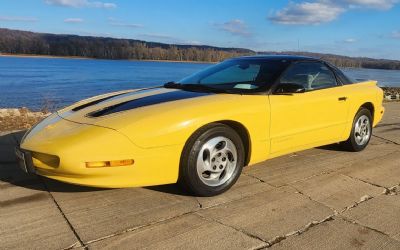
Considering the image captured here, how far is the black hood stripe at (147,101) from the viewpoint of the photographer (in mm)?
3904

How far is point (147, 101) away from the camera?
160 inches

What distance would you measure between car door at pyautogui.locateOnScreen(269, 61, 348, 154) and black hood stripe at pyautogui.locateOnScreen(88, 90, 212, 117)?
87cm

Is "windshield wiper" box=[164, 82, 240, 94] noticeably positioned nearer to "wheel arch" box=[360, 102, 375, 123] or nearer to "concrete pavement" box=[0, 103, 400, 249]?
"concrete pavement" box=[0, 103, 400, 249]

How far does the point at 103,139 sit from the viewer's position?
3336 mm

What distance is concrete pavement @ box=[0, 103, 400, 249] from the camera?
2.96 metres

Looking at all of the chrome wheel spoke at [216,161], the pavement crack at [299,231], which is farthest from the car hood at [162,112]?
the pavement crack at [299,231]

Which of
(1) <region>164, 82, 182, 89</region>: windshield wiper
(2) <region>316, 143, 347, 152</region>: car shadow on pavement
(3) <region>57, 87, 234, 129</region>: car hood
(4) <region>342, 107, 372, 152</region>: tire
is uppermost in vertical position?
(1) <region>164, 82, 182, 89</region>: windshield wiper

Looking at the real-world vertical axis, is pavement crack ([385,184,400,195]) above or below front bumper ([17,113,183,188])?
below

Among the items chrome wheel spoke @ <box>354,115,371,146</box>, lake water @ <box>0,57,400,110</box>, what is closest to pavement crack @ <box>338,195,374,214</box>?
chrome wheel spoke @ <box>354,115,371,146</box>

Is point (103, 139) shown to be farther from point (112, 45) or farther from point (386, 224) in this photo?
point (112, 45)

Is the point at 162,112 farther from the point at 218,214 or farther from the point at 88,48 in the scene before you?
the point at 88,48

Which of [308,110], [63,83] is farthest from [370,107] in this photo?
[63,83]

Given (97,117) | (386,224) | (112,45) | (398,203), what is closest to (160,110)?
(97,117)

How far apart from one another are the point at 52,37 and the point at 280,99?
13575cm
